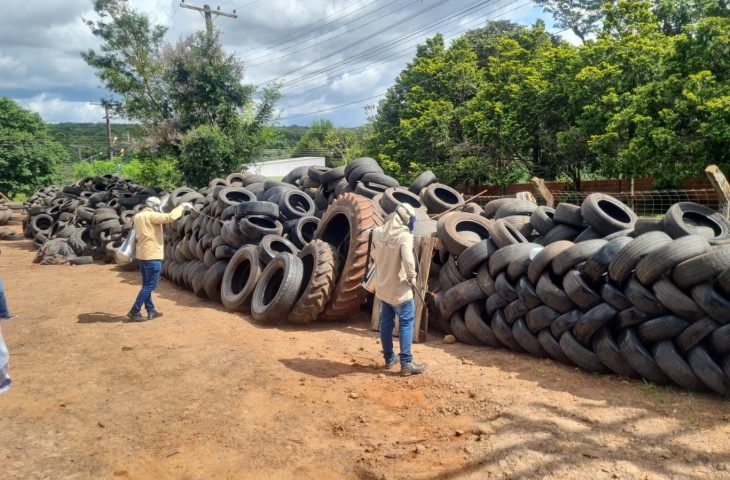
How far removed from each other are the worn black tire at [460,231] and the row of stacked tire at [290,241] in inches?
41.6

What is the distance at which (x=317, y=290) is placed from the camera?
724 cm

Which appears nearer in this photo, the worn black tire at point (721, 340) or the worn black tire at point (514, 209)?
the worn black tire at point (721, 340)

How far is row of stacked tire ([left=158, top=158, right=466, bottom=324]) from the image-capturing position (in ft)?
24.2

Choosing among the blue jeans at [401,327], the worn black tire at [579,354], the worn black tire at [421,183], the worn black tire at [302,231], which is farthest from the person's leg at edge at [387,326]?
the worn black tire at [421,183]

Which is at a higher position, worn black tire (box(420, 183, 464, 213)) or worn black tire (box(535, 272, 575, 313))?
worn black tire (box(420, 183, 464, 213))

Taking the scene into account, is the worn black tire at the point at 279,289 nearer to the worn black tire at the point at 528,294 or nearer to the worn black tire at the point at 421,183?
the worn black tire at the point at 528,294

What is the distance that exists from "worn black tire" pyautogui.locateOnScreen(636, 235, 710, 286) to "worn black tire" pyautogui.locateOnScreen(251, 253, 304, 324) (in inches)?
168

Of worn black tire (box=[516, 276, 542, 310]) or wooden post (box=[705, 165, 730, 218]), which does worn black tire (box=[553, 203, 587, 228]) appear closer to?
worn black tire (box=[516, 276, 542, 310])

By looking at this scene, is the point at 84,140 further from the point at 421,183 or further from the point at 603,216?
the point at 603,216

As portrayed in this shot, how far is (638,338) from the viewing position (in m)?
4.70

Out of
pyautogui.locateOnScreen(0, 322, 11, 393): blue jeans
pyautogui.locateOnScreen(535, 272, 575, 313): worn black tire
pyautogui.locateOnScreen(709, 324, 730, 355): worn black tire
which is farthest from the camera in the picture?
pyautogui.locateOnScreen(535, 272, 575, 313): worn black tire

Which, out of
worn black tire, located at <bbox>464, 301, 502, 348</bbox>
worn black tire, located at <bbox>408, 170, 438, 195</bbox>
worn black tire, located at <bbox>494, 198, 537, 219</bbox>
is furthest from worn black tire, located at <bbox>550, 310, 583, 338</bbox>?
worn black tire, located at <bbox>408, 170, 438, 195</bbox>

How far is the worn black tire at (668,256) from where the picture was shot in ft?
14.7

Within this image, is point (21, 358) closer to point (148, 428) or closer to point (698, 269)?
point (148, 428)
